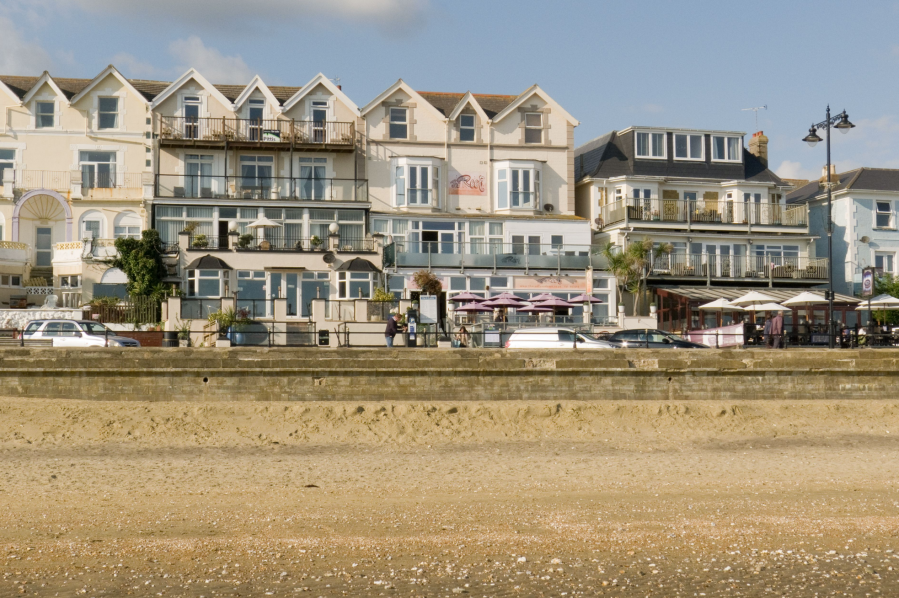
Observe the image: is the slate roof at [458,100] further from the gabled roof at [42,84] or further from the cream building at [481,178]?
the gabled roof at [42,84]

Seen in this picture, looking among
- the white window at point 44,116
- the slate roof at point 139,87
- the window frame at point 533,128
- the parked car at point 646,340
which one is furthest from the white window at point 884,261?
the white window at point 44,116

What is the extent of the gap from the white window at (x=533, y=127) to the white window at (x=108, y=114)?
19224 millimetres

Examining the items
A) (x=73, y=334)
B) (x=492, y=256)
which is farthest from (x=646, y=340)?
(x=73, y=334)

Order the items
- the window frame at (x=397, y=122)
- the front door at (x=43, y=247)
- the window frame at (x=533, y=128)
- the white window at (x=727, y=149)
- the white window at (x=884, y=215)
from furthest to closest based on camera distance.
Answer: the white window at (x=884, y=215) → the white window at (x=727, y=149) → the window frame at (x=533, y=128) → the window frame at (x=397, y=122) → the front door at (x=43, y=247)

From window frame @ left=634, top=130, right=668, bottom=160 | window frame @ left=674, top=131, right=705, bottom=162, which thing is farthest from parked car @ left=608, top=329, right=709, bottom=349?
window frame @ left=674, top=131, right=705, bottom=162

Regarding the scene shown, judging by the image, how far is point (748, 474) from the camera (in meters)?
16.5

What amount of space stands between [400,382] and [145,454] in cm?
674

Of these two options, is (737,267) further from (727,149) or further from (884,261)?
(884,261)

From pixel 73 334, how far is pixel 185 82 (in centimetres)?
2006

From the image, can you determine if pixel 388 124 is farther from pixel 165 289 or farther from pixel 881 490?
pixel 881 490

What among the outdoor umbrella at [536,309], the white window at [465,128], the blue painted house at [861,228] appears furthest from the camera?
the blue painted house at [861,228]

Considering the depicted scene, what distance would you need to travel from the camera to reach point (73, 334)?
26438 millimetres

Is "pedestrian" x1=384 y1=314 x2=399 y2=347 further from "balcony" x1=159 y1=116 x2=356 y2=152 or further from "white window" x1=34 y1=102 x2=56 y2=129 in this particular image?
"white window" x1=34 y1=102 x2=56 y2=129

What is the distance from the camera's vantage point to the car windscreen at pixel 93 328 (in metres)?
26.8
